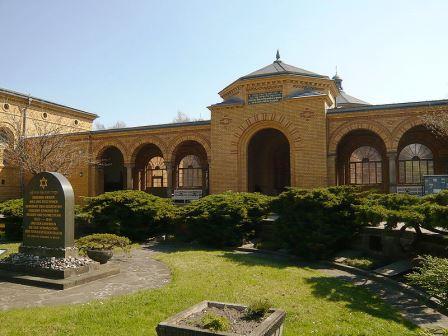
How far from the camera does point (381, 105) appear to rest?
20.2m

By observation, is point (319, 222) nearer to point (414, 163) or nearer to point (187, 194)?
point (187, 194)

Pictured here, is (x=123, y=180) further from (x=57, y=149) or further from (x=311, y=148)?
(x=311, y=148)

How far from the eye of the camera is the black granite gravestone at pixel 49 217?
31.1 ft

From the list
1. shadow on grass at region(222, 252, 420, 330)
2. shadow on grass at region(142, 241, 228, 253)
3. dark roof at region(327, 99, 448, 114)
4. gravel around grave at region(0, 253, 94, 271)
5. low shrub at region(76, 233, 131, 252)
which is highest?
dark roof at region(327, 99, 448, 114)

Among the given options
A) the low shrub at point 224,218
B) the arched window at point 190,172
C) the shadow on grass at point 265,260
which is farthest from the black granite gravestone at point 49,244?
the arched window at point 190,172

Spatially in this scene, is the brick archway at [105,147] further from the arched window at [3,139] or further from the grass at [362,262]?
the grass at [362,262]

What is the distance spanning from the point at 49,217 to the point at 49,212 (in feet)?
0.40

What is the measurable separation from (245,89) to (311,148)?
16.4 ft

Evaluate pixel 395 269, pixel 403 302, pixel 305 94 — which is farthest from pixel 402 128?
pixel 403 302

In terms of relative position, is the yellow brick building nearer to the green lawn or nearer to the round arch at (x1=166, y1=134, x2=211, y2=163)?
the round arch at (x1=166, y1=134, x2=211, y2=163)

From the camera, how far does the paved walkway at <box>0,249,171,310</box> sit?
7324 mm

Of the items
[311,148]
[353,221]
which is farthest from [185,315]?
[311,148]

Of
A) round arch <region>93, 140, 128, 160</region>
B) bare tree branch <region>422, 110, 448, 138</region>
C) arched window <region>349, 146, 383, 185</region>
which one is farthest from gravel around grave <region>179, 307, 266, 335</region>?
round arch <region>93, 140, 128, 160</region>

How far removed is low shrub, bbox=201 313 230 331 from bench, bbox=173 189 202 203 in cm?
1846
